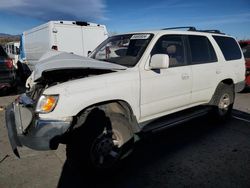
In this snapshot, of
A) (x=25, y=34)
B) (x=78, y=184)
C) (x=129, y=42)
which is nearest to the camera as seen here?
(x=78, y=184)

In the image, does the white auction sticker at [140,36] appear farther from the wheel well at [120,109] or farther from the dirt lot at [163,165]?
the dirt lot at [163,165]

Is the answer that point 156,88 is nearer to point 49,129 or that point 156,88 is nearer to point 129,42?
point 129,42

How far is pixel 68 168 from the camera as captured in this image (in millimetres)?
3764

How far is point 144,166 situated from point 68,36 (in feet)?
24.1

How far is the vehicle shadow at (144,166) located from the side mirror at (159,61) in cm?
111

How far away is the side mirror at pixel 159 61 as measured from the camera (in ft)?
11.9

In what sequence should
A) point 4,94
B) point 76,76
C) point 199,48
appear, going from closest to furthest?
point 76,76, point 199,48, point 4,94

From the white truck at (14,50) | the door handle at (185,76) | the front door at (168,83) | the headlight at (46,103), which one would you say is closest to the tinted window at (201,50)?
the front door at (168,83)

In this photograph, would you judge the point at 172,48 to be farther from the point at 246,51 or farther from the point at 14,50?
the point at 14,50

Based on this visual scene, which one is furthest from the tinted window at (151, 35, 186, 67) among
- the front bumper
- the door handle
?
the front bumper

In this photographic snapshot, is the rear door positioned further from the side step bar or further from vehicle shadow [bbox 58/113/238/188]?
vehicle shadow [bbox 58/113/238/188]

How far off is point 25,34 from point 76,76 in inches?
433

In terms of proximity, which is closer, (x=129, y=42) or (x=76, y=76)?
(x=76, y=76)

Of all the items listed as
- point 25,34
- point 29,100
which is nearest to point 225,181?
point 29,100
